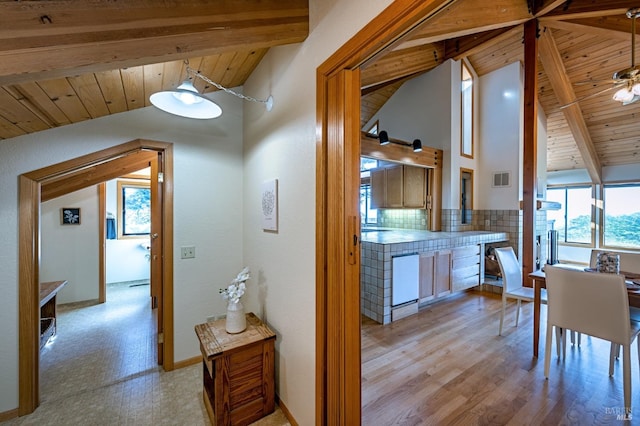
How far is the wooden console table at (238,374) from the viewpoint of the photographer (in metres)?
1.59

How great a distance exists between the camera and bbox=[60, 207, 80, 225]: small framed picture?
373 centimetres

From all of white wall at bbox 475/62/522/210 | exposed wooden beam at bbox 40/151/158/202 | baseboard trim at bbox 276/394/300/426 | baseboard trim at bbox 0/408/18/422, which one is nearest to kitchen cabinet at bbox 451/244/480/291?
white wall at bbox 475/62/522/210

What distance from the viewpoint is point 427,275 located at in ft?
11.1

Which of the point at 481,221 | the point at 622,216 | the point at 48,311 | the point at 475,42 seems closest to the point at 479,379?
the point at 481,221

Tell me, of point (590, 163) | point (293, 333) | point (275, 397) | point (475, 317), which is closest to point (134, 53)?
point (293, 333)

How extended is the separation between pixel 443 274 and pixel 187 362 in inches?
128

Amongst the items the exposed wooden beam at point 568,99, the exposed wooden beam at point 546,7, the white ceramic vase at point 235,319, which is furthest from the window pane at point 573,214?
the white ceramic vase at point 235,319

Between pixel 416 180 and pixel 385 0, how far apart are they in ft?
12.6

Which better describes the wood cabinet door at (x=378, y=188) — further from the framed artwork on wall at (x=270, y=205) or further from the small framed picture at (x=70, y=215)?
the small framed picture at (x=70, y=215)

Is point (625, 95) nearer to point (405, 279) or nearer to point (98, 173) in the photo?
point (405, 279)

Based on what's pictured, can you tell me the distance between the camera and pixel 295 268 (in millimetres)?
1634

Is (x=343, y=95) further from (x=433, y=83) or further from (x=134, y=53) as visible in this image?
(x=433, y=83)

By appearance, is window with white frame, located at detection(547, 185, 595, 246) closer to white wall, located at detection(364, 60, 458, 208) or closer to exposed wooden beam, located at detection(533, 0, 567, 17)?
white wall, located at detection(364, 60, 458, 208)

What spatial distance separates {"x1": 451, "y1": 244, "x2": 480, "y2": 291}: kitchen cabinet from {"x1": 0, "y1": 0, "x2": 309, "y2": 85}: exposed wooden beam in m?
3.66
